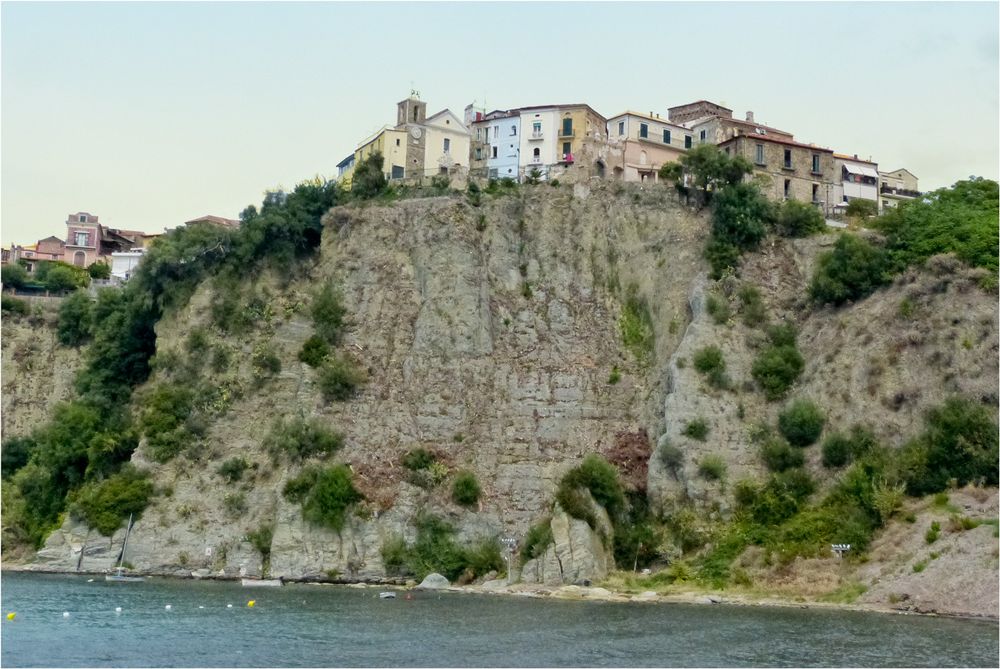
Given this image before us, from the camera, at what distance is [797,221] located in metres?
71.6

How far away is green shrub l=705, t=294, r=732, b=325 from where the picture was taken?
2677 inches

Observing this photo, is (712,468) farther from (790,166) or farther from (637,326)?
(790,166)

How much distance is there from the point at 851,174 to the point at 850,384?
24286 millimetres

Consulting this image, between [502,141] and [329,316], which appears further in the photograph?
[502,141]

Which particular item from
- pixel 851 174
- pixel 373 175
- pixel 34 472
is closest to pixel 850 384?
pixel 851 174

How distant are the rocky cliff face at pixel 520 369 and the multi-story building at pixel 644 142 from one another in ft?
16.2

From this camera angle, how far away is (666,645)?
4169 cm

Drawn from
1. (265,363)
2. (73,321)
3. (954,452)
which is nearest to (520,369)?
(265,363)

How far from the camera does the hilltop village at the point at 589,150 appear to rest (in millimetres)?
78188

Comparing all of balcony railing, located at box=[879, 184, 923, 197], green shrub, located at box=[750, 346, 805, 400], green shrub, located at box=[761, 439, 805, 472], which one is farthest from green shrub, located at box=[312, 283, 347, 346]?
balcony railing, located at box=[879, 184, 923, 197]

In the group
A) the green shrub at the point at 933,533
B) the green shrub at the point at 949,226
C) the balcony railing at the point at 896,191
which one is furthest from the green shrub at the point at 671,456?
the balcony railing at the point at 896,191

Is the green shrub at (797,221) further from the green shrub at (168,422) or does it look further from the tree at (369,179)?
the green shrub at (168,422)

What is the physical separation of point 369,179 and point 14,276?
29.2 meters

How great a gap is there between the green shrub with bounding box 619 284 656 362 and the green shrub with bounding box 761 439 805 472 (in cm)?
970
